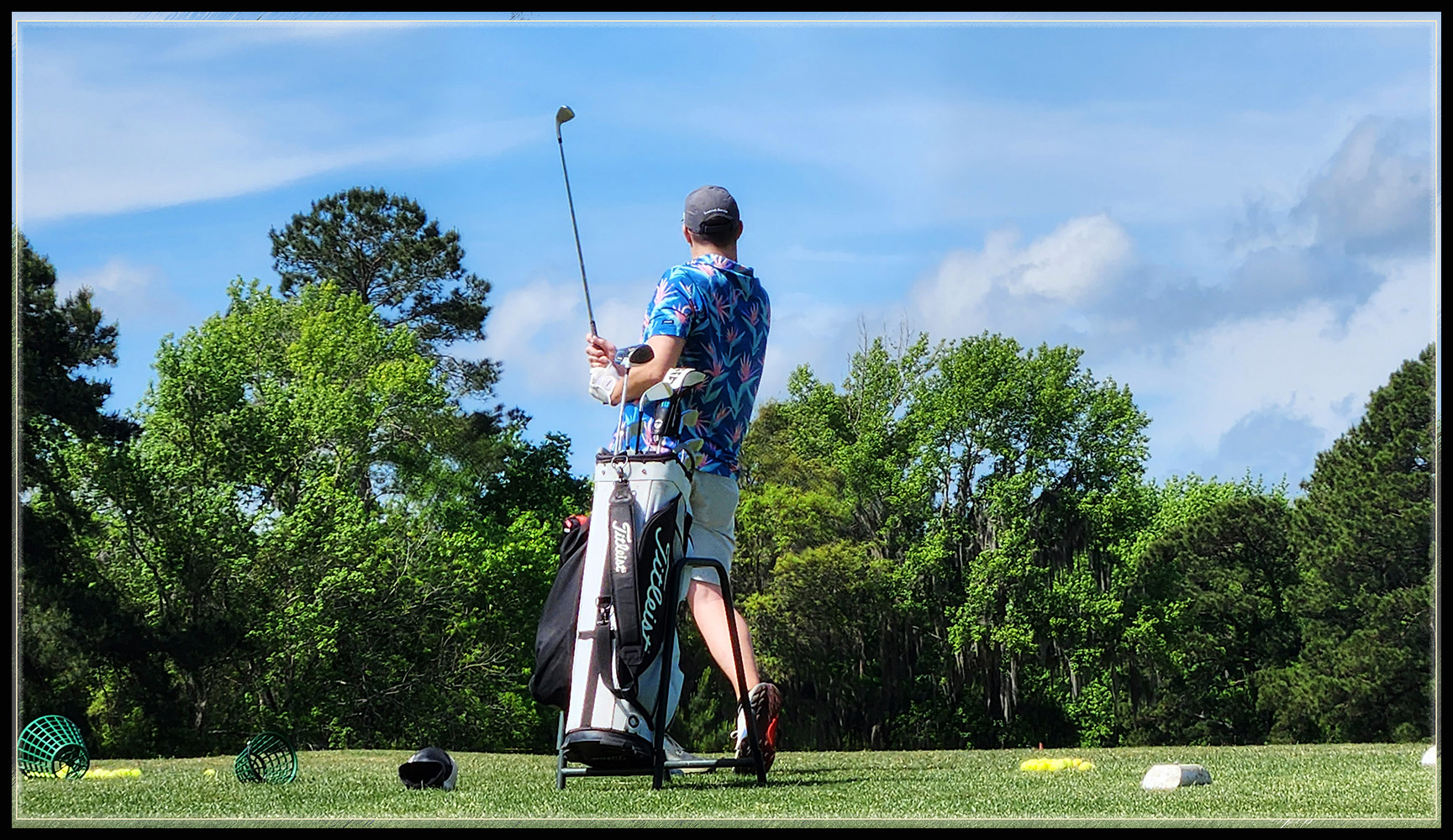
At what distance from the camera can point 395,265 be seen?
35.0m

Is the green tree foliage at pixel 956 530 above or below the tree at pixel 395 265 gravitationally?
below

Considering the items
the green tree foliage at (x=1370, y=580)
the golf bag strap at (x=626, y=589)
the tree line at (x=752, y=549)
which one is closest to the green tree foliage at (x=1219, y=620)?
the tree line at (x=752, y=549)

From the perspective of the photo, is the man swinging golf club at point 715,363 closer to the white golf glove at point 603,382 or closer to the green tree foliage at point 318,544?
the white golf glove at point 603,382

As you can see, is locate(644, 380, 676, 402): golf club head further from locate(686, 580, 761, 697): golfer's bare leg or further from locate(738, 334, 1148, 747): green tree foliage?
locate(738, 334, 1148, 747): green tree foliage

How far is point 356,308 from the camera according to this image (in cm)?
3388

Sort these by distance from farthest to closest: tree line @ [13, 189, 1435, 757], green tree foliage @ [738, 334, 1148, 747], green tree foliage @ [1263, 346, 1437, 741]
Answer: green tree foliage @ [738, 334, 1148, 747] < tree line @ [13, 189, 1435, 757] < green tree foliage @ [1263, 346, 1437, 741]

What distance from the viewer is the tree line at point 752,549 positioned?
27.5 m

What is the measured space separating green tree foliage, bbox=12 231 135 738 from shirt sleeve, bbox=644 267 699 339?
18242 millimetres

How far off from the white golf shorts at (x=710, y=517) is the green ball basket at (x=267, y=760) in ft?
5.30

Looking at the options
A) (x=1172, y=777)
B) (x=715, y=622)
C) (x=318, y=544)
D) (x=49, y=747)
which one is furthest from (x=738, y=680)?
(x=318, y=544)

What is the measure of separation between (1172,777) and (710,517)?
1.49m

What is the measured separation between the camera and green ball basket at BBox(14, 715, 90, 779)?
4.94 m

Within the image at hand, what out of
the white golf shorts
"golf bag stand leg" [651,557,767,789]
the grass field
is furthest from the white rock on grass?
the white golf shorts

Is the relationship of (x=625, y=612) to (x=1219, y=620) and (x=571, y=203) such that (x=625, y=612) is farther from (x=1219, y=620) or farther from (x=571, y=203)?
(x=1219, y=620)
